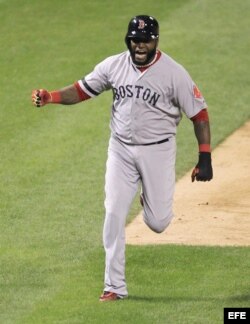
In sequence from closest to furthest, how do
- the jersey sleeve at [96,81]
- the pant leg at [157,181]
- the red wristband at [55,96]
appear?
the pant leg at [157,181] < the jersey sleeve at [96,81] < the red wristband at [55,96]

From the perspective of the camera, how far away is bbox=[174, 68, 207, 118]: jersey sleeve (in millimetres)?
11578

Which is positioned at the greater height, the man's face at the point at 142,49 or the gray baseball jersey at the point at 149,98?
the man's face at the point at 142,49

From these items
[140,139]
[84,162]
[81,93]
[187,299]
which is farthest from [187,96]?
[84,162]

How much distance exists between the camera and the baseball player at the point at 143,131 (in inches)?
455

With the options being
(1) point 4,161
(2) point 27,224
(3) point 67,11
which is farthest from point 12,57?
(2) point 27,224

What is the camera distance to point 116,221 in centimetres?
1155

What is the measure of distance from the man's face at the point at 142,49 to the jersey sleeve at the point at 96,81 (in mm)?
304

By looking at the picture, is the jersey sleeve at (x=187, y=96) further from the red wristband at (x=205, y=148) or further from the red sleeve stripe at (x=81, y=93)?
the red sleeve stripe at (x=81, y=93)

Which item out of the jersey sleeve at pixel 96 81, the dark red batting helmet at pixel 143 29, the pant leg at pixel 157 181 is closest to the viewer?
the dark red batting helmet at pixel 143 29

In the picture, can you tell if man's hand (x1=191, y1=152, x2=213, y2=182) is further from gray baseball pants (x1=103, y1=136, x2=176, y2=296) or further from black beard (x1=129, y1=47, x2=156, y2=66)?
black beard (x1=129, y1=47, x2=156, y2=66)

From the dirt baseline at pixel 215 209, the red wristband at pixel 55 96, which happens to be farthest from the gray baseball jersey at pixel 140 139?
the dirt baseline at pixel 215 209

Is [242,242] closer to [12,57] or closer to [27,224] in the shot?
[27,224]

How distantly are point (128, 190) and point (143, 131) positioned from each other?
48cm

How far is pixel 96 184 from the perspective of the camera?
15.5 meters
